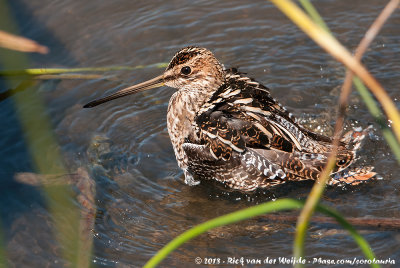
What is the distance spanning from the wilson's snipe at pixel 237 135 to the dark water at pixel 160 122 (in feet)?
1.03

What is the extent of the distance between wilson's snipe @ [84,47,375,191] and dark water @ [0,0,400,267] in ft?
1.03

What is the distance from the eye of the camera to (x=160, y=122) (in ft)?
22.8

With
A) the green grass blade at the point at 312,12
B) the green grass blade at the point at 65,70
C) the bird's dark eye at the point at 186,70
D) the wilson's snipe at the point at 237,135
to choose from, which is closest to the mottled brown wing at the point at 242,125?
the wilson's snipe at the point at 237,135

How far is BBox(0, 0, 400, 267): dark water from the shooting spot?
5133mm

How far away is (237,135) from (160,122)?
A: 72.7 inches

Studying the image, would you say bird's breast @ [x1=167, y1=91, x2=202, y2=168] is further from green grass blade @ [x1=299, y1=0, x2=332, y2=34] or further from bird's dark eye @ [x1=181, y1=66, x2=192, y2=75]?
green grass blade @ [x1=299, y1=0, x2=332, y2=34]

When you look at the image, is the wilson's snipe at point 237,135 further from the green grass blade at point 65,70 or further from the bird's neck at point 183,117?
the green grass blade at point 65,70

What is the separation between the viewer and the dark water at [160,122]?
5.13 metres

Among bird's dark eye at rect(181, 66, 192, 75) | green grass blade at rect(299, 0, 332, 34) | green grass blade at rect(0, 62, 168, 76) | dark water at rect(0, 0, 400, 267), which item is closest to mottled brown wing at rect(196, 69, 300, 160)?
bird's dark eye at rect(181, 66, 192, 75)

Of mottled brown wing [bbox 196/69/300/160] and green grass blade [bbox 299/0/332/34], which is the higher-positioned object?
green grass blade [bbox 299/0/332/34]

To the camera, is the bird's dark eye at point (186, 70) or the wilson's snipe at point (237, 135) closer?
the wilson's snipe at point (237, 135)

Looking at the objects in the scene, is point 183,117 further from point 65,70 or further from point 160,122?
point 65,70

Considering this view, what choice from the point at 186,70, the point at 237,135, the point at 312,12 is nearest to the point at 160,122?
the point at 186,70

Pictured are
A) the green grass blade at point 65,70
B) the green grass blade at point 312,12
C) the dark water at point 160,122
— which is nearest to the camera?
the green grass blade at point 312,12
